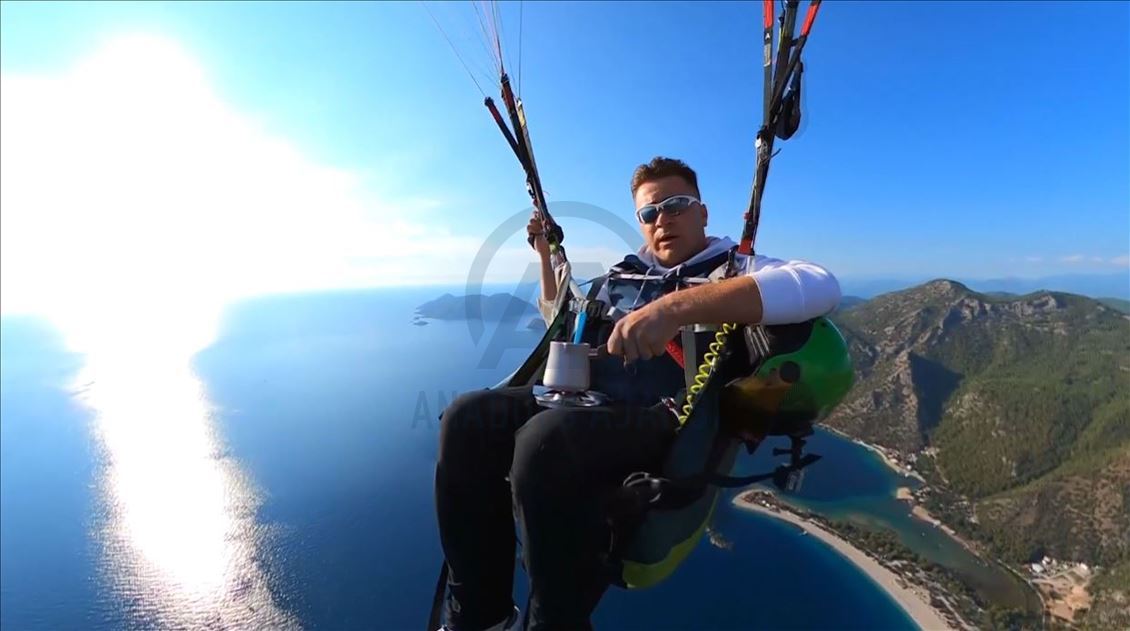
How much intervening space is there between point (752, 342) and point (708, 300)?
405 mm

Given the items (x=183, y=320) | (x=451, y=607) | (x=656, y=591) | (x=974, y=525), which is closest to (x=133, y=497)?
(x=656, y=591)

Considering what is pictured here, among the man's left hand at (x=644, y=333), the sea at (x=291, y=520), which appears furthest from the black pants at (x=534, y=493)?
the sea at (x=291, y=520)

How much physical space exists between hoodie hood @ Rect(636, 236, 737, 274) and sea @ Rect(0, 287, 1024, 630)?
Result: 954mm

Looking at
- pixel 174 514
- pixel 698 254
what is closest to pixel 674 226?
pixel 698 254

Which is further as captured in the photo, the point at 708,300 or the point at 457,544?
the point at 457,544

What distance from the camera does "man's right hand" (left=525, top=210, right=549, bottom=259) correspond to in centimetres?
315

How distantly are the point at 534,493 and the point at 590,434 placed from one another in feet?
0.88

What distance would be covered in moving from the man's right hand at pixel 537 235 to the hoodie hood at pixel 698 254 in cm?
67

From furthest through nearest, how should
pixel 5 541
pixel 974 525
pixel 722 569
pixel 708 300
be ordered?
pixel 974 525 → pixel 5 541 → pixel 722 569 → pixel 708 300

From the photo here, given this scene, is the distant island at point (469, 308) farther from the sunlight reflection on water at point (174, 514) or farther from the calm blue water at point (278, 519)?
the sunlight reflection on water at point (174, 514)

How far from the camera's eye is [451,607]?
2002mm

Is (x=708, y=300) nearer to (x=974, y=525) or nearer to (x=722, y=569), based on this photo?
(x=722, y=569)

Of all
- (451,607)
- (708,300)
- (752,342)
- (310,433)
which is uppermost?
(708,300)

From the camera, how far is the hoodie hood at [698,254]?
242 cm
